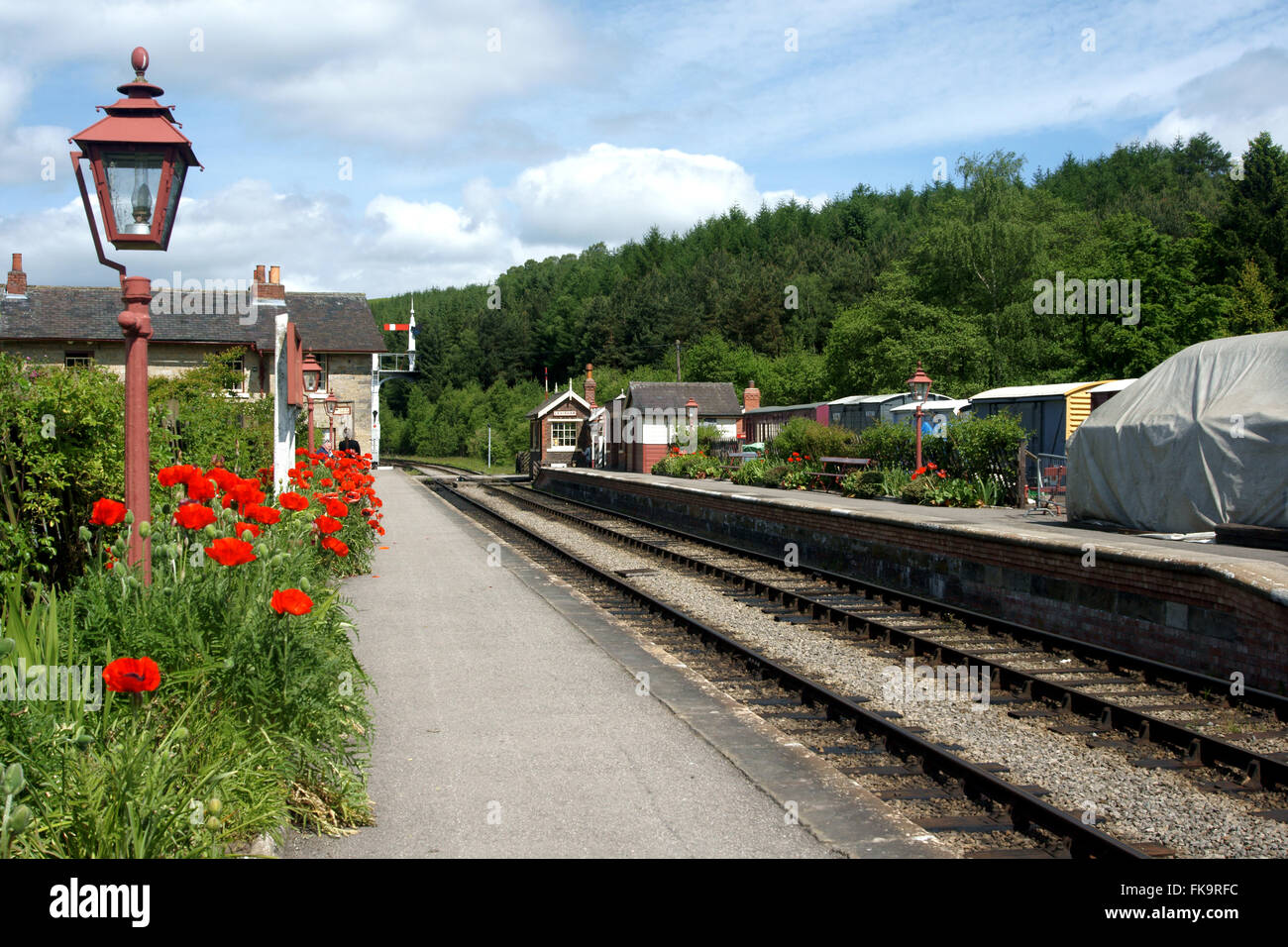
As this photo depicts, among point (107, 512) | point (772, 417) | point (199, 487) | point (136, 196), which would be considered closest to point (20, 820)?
point (107, 512)

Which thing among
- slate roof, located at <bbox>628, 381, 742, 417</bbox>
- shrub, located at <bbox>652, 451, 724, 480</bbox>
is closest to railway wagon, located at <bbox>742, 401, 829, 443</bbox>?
slate roof, located at <bbox>628, 381, 742, 417</bbox>

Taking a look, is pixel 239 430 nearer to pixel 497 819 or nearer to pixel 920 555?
pixel 920 555

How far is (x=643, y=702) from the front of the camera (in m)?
7.80

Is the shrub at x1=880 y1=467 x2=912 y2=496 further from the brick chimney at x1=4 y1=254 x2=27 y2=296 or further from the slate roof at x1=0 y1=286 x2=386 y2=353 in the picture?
the brick chimney at x1=4 y1=254 x2=27 y2=296

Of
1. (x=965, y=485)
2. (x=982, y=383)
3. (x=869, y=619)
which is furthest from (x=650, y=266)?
(x=869, y=619)

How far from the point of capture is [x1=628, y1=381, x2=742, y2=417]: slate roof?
45.6 metres

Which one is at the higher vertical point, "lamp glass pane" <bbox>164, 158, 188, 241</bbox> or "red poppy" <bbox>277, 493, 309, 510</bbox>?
"lamp glass pane" <bbox>164, 158, 188, 241</bbox>

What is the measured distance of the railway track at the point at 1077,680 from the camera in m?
6.75

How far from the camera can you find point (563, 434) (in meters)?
55.6

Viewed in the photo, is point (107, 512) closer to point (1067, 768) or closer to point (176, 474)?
point (176, 474)

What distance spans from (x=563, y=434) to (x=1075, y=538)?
44.1 metres

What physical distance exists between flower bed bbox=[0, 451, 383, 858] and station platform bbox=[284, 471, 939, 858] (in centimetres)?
41

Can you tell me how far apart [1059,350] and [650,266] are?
63217 mm

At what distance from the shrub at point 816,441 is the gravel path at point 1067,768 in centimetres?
1820
